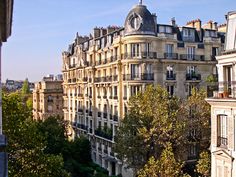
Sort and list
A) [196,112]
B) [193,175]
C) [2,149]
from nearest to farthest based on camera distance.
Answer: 1. [2,149]
2. [196,112]
3. [193,175]

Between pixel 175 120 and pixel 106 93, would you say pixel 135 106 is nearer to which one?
pixel 175 120

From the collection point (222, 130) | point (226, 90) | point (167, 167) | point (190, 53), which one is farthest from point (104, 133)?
point (226, 90)

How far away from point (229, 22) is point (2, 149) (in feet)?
63.9

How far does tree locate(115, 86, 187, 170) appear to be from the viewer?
31.8 m

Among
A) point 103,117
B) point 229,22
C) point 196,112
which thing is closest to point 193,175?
point 196,112

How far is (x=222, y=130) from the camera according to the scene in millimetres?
22328

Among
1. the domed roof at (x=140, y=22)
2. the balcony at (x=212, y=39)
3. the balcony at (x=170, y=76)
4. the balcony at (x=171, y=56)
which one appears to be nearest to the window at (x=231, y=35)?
the domed roof at (x=140, y=22)

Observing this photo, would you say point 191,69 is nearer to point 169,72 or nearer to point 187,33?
point 169,72

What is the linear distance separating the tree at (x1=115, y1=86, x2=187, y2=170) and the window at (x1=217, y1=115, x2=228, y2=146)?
883 cm

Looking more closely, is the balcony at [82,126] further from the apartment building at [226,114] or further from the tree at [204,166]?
the apartment building at [226,114]

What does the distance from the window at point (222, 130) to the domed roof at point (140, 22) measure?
791 inches

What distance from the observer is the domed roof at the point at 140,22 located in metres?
40.6

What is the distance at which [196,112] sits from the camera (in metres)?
35.3

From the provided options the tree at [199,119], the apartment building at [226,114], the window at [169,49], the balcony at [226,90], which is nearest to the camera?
the apartment building at [226,114]
